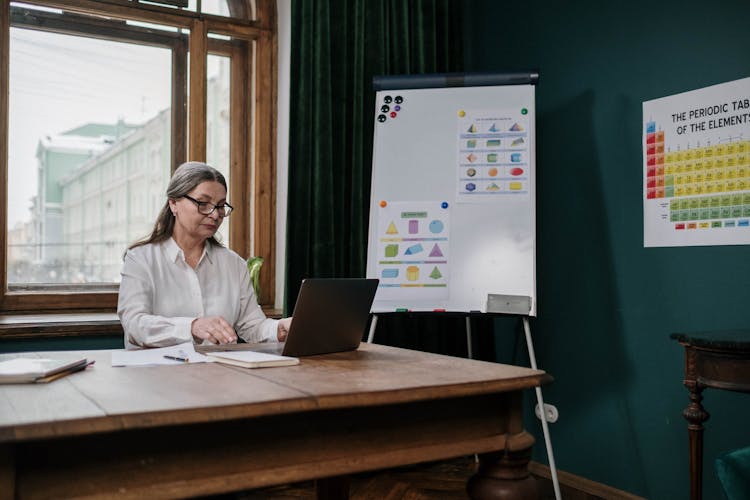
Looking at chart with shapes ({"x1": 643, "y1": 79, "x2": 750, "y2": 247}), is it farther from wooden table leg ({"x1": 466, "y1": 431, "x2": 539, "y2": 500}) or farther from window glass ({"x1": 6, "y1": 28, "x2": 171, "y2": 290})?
window glass ({"x1": 6, "y1": 28, "x2": 171, "y2": 290})

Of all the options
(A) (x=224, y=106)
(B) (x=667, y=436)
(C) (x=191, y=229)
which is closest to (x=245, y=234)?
(A) (x=224, y=106)

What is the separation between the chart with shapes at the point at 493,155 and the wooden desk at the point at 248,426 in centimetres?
145

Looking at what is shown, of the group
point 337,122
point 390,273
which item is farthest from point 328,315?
point 337,122

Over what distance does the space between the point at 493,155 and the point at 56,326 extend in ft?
5.92

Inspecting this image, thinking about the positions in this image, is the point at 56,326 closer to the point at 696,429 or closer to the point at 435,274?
the point at 435,274

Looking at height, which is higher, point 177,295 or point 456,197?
point 456,197

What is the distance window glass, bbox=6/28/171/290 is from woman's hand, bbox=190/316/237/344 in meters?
1.52

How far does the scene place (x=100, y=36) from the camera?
315 centimetres

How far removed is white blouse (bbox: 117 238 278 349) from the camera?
196 centimetres

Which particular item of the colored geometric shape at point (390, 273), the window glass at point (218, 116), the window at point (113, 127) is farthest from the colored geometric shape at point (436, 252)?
the window glass at point (218, 116)

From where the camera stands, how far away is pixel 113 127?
321 cm

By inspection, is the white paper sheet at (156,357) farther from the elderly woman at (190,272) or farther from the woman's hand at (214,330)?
the elderly woman at (190,272)

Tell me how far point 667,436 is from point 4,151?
9.04ft

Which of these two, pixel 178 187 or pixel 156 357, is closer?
pixel 156 357
